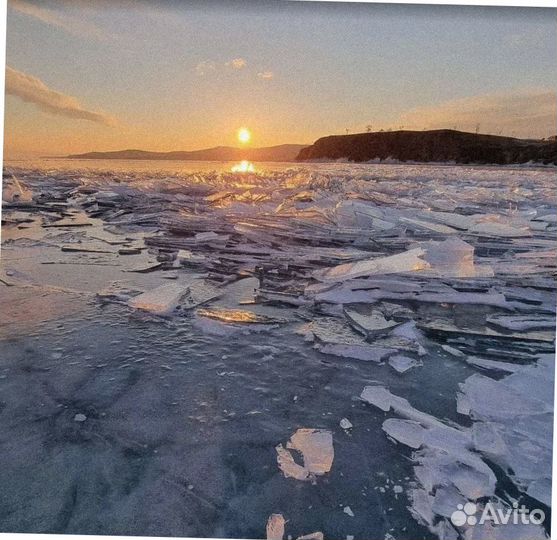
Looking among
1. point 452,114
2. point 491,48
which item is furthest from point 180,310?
point 452,114

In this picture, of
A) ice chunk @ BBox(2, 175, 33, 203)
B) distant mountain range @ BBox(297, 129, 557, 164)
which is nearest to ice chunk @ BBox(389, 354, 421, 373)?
distant mountain range @ BBox(297, 129, 557, 164)

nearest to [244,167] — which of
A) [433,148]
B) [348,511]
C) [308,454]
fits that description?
[433,148]

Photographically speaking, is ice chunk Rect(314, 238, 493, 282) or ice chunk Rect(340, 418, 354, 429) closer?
ice chunk Rect(340, 418, 354, 429)

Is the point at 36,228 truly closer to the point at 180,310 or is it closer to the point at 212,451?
the point at 180,310

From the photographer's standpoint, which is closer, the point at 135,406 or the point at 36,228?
the point at 135,406

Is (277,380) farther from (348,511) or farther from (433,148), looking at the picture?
(433,148)
